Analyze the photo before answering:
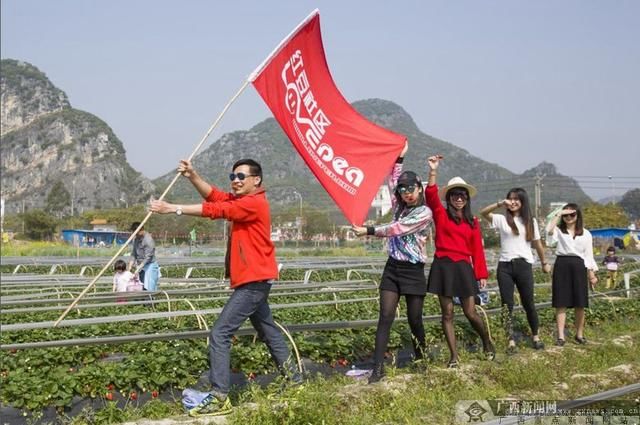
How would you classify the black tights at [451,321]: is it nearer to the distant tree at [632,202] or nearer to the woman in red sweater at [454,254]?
the woman in red sweater at [454,254]

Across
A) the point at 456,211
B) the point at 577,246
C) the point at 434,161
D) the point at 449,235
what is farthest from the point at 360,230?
the point at 577,246

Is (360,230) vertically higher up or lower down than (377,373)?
higher up

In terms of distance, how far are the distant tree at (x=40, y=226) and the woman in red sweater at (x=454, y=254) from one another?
78.3m

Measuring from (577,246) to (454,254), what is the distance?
245 centimetres

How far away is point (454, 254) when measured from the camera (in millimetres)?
6672

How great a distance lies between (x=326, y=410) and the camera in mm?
4570

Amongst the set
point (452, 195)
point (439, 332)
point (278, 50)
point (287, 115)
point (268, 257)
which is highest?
point (278, 50)

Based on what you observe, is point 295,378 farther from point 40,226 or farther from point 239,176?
point 40,226

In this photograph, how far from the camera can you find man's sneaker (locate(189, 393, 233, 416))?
15.3ft

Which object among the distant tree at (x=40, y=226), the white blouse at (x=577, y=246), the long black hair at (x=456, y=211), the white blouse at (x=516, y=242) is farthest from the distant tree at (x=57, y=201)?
the long black hair at (x=456, y=211)

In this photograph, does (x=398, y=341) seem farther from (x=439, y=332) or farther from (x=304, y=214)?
(x=304, y=214)

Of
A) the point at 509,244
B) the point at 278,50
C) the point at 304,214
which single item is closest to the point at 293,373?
the point at 278,50

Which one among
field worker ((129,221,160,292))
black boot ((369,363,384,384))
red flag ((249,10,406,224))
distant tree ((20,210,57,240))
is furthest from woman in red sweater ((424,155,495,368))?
distant tree ((20,210,57,240))

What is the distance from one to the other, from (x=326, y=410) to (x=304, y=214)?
81147 millimetres
